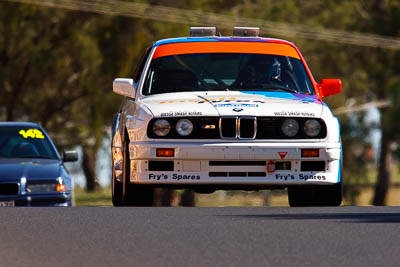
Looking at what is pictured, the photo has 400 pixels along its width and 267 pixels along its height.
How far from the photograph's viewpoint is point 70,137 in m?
46.7

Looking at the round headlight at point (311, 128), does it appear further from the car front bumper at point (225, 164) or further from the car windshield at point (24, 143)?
the car windshield at point (24, 143)

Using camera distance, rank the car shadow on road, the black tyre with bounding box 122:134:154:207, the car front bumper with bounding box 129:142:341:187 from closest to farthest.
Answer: the car shadow on road → the car front bumper with bounding box 129:142:341:187 → the black tyre with bounding box 122:134:154:207

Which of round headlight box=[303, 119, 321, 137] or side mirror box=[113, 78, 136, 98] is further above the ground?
side mirror box=[113, 78, 136, 98]

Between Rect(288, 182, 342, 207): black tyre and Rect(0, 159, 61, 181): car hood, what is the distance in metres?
3.06

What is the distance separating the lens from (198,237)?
9.52m

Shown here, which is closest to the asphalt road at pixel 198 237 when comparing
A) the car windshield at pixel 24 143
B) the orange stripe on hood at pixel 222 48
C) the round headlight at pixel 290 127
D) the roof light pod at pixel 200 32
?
the round headlight at pixel 290 127

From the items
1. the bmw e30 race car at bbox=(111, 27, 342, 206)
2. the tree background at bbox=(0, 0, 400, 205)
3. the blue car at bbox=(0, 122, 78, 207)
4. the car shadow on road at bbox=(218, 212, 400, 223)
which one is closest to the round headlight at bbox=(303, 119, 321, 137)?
the bmw e30 race car at bbox=(111, 27, 342, 206)

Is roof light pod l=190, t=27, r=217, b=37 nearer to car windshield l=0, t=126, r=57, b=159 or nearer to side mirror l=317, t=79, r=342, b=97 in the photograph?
side mirror l=317, t=79, r=342, b=97

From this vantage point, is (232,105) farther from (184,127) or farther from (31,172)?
(31,172)

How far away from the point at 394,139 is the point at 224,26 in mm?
10759

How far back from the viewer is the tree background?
131 feet

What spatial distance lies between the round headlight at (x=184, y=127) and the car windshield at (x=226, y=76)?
109cm

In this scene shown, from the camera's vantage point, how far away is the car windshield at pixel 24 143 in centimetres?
1595

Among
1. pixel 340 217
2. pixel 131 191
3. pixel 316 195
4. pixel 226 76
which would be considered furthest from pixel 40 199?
pixel 340 217
